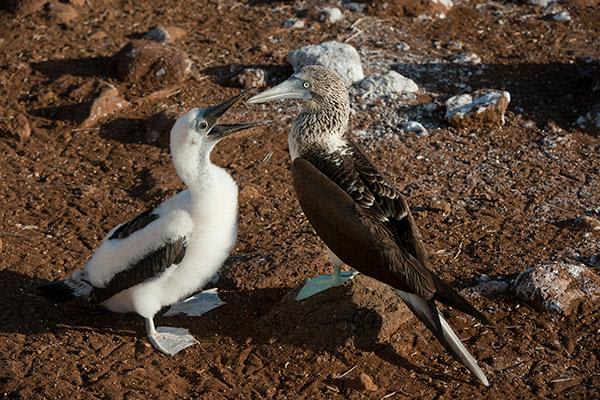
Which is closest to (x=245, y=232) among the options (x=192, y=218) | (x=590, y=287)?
(x=192, y=218)

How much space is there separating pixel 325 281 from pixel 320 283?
4 centimetres

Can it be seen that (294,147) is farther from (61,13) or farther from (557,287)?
(61,13)

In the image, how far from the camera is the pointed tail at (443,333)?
17.5 ft

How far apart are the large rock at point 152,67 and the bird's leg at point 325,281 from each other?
3.41m

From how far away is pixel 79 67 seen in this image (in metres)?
9.11

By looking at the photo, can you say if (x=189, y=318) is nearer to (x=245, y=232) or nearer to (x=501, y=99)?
(x=245, y=232)

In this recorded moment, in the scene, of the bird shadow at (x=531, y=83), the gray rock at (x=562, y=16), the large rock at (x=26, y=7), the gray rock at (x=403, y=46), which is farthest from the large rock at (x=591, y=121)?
the large rock at (x=26, y=7)

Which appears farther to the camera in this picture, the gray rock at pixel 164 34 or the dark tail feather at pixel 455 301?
the gray rock at pixel 164 34

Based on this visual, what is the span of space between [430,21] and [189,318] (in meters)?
4.85

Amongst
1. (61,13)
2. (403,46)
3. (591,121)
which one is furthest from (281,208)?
(61,13)

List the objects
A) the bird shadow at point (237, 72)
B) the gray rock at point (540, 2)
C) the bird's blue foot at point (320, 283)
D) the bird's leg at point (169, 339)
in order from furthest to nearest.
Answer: the gray rock at point (540, 2), the bird shadow at point (237, 72), the bird's blue foot at point (320, 283), the bird's leg at point (169, 339)

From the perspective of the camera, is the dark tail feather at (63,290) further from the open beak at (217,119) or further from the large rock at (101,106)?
the large rock at (101,106)

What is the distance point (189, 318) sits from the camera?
238 inches

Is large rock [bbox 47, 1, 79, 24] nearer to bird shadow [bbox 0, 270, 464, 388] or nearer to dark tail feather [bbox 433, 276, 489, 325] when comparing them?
bird shadow [bbox 0, 270, 464, 388]
